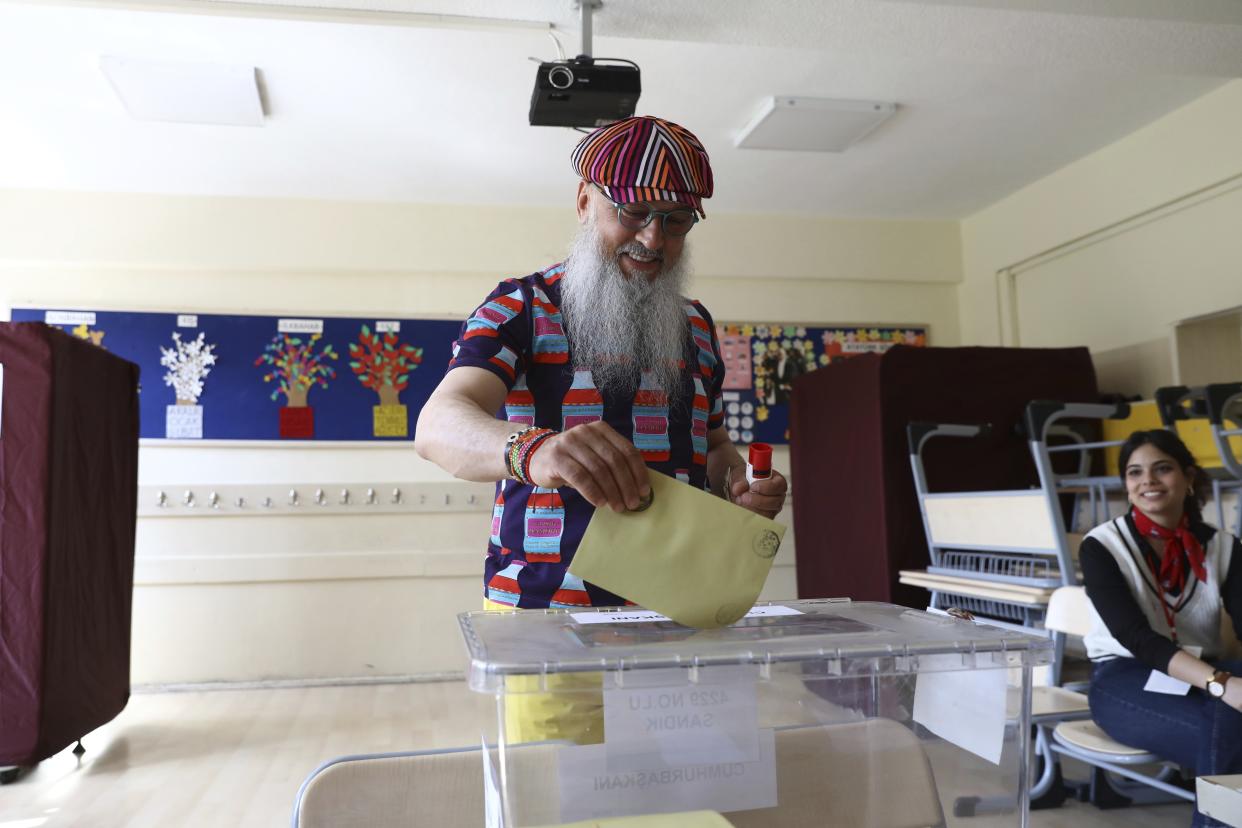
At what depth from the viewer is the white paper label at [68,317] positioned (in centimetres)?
487

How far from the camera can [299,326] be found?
5.05 m

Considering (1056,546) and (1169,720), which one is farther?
(1056,546)

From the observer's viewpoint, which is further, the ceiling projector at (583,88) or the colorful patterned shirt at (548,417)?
the ceiling projector at (583,88)

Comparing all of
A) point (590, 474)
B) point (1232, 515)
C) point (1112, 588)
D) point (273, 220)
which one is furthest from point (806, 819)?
point (273, 220)

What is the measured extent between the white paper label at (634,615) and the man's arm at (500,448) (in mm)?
115

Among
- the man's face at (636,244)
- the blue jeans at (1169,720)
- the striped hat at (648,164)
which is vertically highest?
the striped hat at (648,164)

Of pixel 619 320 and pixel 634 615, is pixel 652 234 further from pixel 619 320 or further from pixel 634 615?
pixel 634 615

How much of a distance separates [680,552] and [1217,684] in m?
1.96

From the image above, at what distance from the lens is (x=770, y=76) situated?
3746mm

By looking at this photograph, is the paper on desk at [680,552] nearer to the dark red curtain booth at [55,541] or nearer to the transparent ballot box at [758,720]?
the transparent ballot box at [758,720]

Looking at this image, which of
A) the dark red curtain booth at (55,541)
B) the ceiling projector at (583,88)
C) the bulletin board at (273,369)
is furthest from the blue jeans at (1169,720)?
the bulletin board at (273,369)

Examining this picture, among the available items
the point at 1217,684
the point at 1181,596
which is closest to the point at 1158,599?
Answer: the point at 1181,596

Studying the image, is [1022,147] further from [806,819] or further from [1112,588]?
[806,819]

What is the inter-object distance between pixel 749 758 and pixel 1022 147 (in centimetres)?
441
